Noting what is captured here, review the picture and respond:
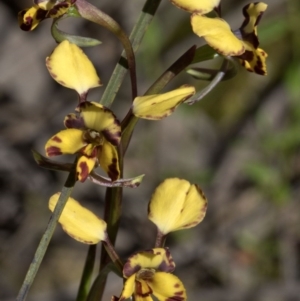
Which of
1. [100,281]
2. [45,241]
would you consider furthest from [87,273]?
[45,241]

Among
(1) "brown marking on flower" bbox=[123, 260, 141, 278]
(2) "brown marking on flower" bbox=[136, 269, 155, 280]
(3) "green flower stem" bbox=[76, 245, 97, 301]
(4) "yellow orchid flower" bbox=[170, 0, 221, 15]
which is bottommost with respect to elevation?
(3) "green flower stem" bbox=[76, 245, 97, 301]

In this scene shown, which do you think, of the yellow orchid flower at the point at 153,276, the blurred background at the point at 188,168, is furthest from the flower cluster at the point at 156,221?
the blurred background at the point at 188,168

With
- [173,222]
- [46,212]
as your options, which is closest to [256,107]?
[46,212]

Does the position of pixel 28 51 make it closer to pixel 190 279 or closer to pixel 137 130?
pixel 137 130

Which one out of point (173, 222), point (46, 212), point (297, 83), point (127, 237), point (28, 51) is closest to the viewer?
point (173, 222)

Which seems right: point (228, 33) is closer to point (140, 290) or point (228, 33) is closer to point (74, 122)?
point (74, 122)

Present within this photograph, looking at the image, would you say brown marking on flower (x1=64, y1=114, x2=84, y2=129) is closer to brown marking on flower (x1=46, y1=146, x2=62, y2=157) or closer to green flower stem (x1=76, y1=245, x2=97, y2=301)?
brown marking on flower (x1=46, y1=146, x2=62, y2=157)

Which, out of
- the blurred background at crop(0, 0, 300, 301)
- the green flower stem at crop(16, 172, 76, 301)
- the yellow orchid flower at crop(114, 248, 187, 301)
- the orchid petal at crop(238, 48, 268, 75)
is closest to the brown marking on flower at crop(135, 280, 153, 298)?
the yellow orchid flower at crop(114, 248, 187, 301)
